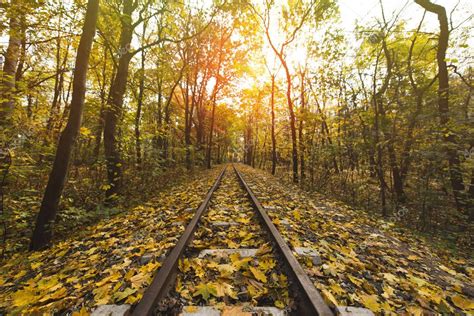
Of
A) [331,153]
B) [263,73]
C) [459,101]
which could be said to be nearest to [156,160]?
[331,153]

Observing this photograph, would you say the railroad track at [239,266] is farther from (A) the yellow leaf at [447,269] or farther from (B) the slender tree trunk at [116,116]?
(B) the slender tree trunk at [116,116]

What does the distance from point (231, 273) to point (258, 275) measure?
0.32 m

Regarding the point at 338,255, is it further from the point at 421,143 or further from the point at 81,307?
the point at 421,143

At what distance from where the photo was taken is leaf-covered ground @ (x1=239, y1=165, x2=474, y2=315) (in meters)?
2.06

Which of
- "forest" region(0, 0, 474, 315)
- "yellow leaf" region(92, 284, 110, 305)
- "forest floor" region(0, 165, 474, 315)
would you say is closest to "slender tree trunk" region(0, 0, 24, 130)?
"forest" region(0, 0, 474, 315)

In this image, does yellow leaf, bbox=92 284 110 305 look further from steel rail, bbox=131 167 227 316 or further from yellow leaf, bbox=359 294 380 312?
yellow leaf, bbox=359 294 380 312

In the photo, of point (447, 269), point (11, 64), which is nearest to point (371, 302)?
point (447, 269)

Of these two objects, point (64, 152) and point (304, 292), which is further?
point (64, 152)

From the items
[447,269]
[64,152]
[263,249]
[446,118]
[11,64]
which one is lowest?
[447,269]

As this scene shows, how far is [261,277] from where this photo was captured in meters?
2.25

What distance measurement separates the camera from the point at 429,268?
3.03 metres

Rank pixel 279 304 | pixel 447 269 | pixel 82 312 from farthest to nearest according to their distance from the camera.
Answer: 1. pixel 447 269
2. pixel 279 304
3. pixel 82 312

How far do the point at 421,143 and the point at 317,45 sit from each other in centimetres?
1137

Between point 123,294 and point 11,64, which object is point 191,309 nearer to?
point 123,294
